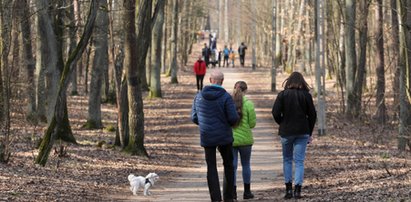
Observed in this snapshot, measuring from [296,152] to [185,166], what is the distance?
23.8 feet

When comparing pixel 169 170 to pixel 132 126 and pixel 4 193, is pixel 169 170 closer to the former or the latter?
pixel 132 126

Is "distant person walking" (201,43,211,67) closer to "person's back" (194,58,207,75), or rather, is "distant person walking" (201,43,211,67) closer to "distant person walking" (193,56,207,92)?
"distant person walking" (193,56,207,92)

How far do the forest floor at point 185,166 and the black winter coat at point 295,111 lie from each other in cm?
107

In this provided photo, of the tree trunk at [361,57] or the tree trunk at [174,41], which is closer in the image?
the tree trunk at [361,57]

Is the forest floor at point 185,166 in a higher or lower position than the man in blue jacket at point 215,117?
lower

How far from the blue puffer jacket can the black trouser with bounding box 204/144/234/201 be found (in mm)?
149

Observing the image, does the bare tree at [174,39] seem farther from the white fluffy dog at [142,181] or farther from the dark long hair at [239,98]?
the dark long hair at [239,98]

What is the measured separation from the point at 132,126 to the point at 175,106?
620 inches

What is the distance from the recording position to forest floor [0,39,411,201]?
12.4 m

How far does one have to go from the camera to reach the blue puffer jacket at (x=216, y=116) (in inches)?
431

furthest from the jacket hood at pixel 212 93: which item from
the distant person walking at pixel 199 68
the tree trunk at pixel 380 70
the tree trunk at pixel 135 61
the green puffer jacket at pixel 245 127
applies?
the distant person walking at pixel 199 68

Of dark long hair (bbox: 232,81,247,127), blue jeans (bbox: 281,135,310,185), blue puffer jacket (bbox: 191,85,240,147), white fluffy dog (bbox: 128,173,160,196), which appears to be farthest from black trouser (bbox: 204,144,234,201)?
white fluffy dog (bbox: 128,173,160,196)

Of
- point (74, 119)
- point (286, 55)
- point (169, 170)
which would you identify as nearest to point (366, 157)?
point (169, 170)

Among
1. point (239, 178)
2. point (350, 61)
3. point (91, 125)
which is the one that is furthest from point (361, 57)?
point (239, 178)
